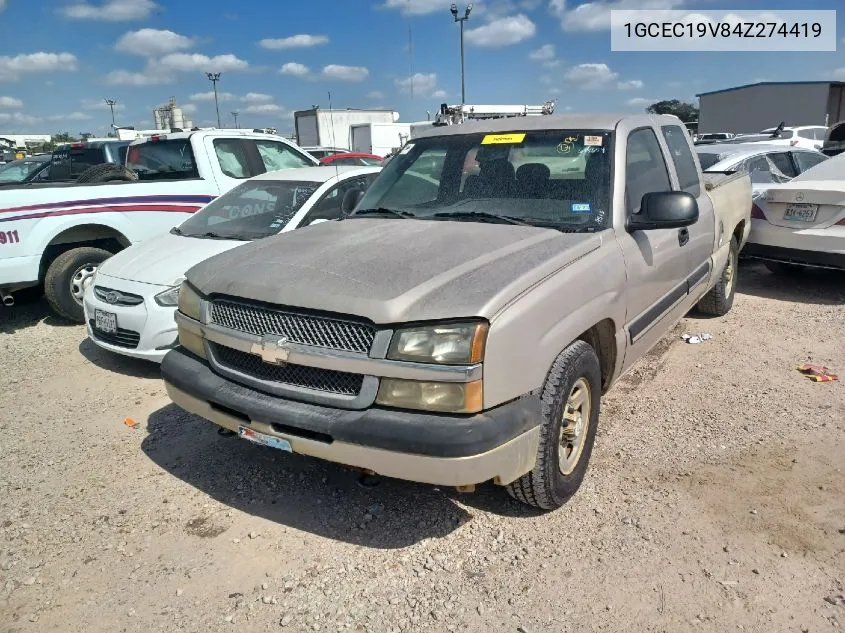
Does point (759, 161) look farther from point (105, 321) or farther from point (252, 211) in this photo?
point (105, 321)

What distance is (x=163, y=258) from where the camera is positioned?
5.26m

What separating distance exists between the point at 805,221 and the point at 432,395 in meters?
5.84

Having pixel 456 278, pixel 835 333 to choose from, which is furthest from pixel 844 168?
pixel 456 278

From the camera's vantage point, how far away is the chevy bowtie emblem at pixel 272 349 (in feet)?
8.84

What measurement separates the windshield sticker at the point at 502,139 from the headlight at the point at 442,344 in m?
1.80

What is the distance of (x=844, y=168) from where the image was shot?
22.4 ft

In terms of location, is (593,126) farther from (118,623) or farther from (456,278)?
(118,623)

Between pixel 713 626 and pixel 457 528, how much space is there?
114 cm

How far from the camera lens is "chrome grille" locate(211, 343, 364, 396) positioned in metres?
2.63

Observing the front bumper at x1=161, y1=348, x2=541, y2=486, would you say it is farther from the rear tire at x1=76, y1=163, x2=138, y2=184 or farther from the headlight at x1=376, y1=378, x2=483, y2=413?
the rear tire at x1=76, y1=163, x2=138, y2=184

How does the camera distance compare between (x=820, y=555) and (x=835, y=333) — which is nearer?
(x=820, y=555)

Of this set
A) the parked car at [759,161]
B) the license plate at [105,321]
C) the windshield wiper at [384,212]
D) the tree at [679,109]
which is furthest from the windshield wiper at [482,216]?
the tree at [679,109]

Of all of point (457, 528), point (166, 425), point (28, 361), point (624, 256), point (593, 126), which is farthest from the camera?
point (28, 361)

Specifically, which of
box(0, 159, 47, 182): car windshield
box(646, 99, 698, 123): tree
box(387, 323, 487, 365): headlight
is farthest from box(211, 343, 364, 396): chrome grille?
box(646, 99, 698, 123): tree
